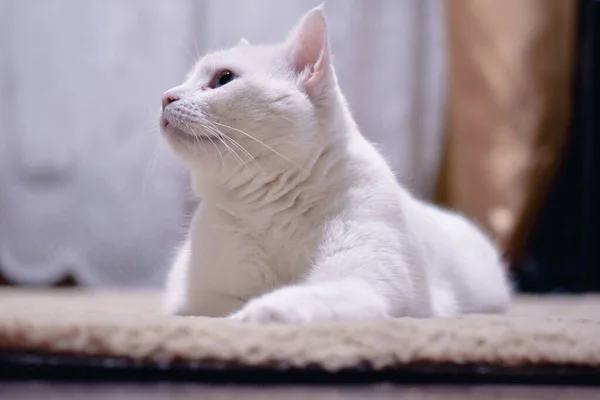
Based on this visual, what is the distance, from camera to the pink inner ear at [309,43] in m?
1.14

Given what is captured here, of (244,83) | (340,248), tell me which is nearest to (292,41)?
(244,83)

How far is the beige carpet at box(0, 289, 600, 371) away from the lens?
2.44 feet

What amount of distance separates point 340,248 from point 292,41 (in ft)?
1.29

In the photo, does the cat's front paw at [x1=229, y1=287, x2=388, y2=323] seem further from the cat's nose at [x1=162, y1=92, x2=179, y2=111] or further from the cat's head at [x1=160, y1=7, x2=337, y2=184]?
the cat's nose at [x1=162, y1=92, x2=179, y2=111]

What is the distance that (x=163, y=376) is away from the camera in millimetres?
763

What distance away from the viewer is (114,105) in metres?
2.34

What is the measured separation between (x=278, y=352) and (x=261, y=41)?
168 centimetres

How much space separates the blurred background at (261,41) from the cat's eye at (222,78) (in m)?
1.13

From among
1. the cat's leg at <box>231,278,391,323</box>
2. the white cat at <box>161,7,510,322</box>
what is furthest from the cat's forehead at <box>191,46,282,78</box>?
the cat's leg at <box>231,278,391,323</box>

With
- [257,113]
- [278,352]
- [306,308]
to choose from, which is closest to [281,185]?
[257,113]

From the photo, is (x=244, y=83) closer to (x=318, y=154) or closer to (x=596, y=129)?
(x=318, y=154)

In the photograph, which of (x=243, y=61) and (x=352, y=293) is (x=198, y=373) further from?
(x=243, y=61)

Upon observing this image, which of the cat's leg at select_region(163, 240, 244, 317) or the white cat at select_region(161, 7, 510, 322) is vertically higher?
the white cat at select_region(161, 7, 510, 322)

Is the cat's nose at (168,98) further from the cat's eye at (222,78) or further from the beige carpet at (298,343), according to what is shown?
the beige carpet at (298,343)
